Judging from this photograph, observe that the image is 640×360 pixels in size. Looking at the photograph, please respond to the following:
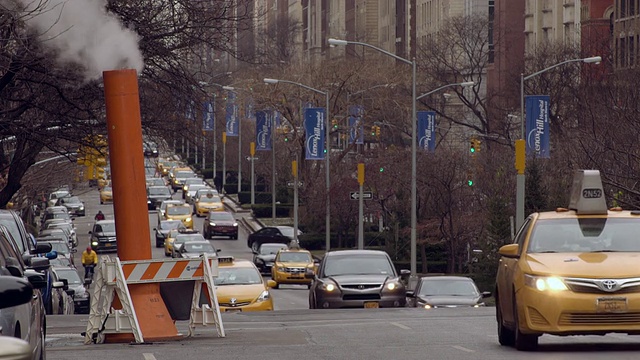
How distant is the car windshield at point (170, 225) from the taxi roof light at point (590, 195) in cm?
5803

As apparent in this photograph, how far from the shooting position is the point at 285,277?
159ft

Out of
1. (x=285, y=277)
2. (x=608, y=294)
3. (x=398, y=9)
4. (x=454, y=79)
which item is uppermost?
(x=398, y=9)

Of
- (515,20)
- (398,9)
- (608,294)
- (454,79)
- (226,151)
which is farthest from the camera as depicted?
(398,9)

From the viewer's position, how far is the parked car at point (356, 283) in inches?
1075

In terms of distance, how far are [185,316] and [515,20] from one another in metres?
84.9

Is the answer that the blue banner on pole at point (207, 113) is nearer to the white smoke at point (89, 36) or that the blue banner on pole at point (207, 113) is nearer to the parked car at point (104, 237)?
the white smoke at point (89, 36)

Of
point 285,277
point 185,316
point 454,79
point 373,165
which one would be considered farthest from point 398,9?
point 185,316

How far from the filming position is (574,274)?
14.4 m

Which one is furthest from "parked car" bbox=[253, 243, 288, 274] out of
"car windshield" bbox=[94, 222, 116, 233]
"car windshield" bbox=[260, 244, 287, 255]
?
"car windshield" bbox=[94, 222, 116, 233]

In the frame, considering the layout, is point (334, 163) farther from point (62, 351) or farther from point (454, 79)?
point (62, 351)

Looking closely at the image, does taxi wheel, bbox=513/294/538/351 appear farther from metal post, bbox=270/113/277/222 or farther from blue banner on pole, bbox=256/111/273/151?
metal post, bbox=270/113/277/222

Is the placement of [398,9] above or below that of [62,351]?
above

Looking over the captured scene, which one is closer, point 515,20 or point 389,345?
point 389,345

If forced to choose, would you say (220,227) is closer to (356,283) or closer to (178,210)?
(178,210)
